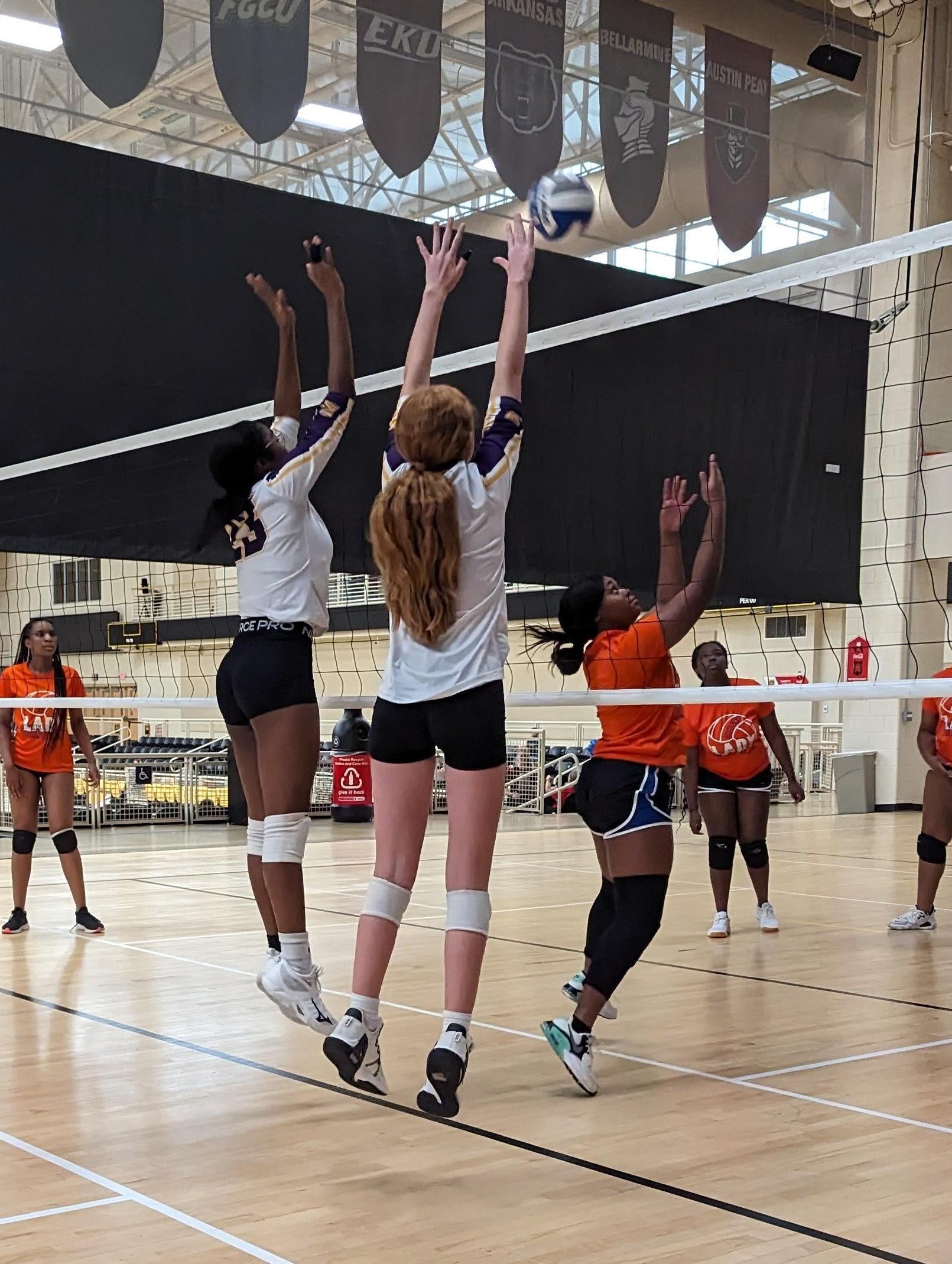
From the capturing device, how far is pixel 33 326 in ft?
32.8

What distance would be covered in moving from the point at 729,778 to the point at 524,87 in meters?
7.72

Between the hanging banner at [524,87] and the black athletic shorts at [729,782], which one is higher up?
the hanging banner at [524,87]

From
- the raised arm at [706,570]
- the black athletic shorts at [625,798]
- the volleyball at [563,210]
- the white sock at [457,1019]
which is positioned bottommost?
the white sock at [457,1019]

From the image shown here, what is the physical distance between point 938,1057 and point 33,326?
319 inches

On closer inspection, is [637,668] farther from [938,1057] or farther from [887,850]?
[887,850]

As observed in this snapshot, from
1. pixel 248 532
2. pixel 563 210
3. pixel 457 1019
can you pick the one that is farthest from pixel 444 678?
pixel 563 210

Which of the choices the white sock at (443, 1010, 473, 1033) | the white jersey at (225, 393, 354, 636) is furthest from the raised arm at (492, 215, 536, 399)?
the white sock at (443, 1010, 473, 1033)

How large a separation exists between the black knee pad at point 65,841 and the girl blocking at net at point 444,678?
3.73 meters

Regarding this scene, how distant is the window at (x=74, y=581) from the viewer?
1071 inches

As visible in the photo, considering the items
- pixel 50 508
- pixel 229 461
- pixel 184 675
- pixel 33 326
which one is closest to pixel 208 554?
pixel 50 508

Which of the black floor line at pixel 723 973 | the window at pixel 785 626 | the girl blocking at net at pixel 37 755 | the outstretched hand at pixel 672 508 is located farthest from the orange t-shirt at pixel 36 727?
the window at pixel 785 626

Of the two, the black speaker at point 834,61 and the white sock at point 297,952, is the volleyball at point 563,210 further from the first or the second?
the black speaker at point 834,61

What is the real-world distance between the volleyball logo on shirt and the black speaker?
30.2ft

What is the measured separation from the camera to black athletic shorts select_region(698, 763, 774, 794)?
670cm
